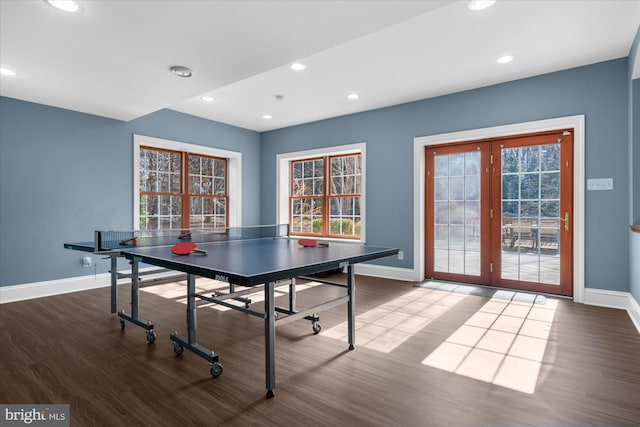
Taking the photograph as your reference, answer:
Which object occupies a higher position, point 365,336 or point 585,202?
point 585,202

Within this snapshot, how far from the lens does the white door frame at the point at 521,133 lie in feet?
13.1

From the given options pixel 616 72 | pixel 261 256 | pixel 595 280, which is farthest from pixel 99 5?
pixel 595 280

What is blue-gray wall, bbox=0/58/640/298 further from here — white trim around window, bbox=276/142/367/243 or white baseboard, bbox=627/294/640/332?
white baseboard, bbox=627/294/640/332

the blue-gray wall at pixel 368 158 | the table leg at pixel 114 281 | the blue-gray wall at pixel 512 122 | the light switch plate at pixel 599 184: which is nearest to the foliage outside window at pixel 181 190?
the blue-gray wall at pixel 368 158

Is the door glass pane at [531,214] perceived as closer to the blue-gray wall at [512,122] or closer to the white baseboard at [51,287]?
the blue-gray wall at [512,122]

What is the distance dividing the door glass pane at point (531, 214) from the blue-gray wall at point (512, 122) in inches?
16.0

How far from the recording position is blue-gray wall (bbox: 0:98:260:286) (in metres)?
4.19

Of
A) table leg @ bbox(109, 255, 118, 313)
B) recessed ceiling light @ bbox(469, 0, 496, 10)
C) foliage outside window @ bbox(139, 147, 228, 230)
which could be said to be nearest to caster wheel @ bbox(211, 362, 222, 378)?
table leg @ bbox(109, 255, 118, 313)

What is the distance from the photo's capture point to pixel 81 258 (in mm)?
4750

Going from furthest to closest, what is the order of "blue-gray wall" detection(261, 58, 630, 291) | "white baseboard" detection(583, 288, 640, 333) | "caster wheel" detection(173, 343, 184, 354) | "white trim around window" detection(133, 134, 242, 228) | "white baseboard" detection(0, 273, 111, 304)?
"white trim around window" detection(133, 134, 242, 228) < "white baseboard" detection(0, 273, 111, 304) < "blue-gray wall" detection(261, 58, 630, 291) < "white baseboard" detection(583, 288, 640, 333) < "caster wheel" detection(173, 343, 184, 354)

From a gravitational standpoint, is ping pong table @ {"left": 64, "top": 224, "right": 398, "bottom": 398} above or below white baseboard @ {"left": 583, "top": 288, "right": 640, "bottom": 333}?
above

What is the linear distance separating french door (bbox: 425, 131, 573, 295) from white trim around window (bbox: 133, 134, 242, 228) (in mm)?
3651

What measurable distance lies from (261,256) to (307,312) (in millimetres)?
505

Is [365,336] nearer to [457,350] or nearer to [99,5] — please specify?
[457,350]
